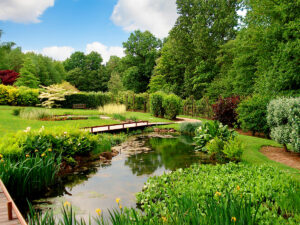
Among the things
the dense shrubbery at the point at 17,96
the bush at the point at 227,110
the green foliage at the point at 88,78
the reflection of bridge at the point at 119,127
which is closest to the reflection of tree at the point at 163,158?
the reflection of bridge at the point at 119,127

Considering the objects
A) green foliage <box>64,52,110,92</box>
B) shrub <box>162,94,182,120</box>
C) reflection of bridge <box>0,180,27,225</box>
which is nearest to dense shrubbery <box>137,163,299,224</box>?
reflection of bridge <box>0,180,27,225</box>

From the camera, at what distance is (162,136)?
11898 millimetres

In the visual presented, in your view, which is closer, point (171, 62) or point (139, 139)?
point (139, 139)

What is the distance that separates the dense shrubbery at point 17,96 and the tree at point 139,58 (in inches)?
730

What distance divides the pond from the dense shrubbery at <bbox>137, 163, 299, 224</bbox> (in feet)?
2.24

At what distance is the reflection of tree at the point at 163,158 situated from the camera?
Answer: 679 cm

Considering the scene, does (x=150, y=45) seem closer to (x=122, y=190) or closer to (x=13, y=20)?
(x=13, y=20)

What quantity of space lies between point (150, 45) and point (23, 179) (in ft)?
127

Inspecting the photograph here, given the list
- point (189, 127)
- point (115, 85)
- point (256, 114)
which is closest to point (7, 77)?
point (115, 85)

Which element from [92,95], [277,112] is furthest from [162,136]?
[92,95]

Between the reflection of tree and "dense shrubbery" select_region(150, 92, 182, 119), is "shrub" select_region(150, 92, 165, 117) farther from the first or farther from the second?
the reflection of tree

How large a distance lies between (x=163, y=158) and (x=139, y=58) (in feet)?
114

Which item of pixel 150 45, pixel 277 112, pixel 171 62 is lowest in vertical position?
pixel 277 112

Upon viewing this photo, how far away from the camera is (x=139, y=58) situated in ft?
133
